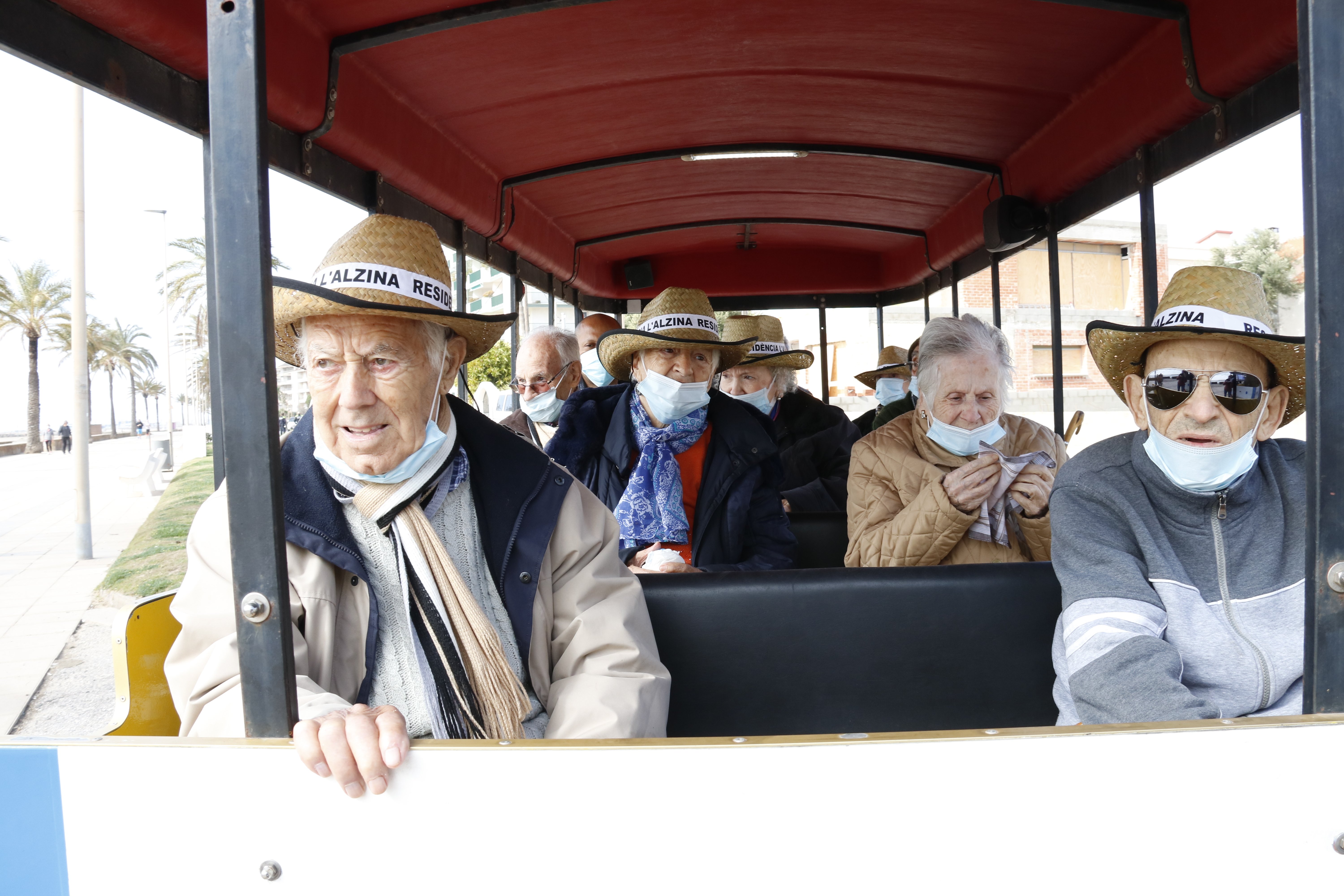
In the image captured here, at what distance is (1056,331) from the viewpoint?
3.79 meters

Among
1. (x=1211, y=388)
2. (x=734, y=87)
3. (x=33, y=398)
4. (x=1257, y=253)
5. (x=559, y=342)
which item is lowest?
(x=1211, y=388)

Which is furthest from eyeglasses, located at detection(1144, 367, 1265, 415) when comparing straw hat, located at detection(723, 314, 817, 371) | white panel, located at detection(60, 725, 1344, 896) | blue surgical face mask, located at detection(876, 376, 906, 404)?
blue surgical face mask, located at detection(876, 376, 906, 404)

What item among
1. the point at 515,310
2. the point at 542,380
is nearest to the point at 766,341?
the point at 542,380

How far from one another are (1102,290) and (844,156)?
1797mm

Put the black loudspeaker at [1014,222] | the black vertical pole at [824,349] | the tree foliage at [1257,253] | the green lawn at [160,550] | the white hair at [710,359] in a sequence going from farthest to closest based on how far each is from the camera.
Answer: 1. the tree foliage at [1257,253]
2. the green lawn at [160,550]
3. the black vertical pole at [824,349]
4. the black loudspeaker at [1014,222]
5. the white hair at [710,359]

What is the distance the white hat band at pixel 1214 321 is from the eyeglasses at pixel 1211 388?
93 mm

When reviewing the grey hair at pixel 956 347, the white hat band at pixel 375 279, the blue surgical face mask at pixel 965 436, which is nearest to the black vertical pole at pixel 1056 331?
the grey hair at pixel 956 347

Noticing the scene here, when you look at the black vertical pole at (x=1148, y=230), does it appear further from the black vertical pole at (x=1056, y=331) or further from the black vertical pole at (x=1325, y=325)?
the black vertical pole at (x=1325, y=325)

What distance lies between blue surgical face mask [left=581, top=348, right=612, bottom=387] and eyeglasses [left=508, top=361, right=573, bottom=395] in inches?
11.5

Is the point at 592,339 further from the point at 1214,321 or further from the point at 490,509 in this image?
the point at 1214,321

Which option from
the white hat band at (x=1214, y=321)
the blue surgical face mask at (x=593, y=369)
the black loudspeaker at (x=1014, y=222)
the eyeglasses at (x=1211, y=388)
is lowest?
the eyeglasses at (x=1211, y=388)

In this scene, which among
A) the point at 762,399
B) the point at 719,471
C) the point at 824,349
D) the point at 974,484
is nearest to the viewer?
the point at 974,484

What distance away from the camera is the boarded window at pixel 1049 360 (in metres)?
4.14

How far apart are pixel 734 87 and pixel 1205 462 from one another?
6.42 ft
